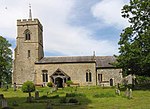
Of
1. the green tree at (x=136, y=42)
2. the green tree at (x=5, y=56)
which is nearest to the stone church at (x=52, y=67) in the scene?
the green tree at (x=5, y=56)

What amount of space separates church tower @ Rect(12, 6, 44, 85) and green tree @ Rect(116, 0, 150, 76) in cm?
2717

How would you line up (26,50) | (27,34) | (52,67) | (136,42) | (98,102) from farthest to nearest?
(27,34)
(26,50)
(52,67)
(136,42)
(98,102)

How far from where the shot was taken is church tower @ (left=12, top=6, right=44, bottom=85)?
61312mm

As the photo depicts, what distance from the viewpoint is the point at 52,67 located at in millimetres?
60344

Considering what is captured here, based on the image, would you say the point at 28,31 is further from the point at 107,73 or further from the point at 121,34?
the point at 121,34

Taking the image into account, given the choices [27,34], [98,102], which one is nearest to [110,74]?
[27,34]

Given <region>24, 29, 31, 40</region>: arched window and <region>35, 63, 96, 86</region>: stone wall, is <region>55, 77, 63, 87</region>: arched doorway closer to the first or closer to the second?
<region>35, 63, 96, 86</region>: stone wall

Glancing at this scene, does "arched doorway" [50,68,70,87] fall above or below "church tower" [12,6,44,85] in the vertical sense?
below

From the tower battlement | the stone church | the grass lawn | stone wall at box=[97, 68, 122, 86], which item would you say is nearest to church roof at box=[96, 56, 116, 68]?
the stone church

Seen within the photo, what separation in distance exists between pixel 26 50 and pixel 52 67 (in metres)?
7.16

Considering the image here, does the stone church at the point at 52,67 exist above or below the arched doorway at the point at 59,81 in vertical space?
above

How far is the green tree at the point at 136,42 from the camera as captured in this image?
117ft

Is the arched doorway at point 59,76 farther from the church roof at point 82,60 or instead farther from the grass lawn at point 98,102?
the grass lawn at point 98,102

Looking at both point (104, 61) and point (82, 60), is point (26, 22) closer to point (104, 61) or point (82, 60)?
point (82, 60)
